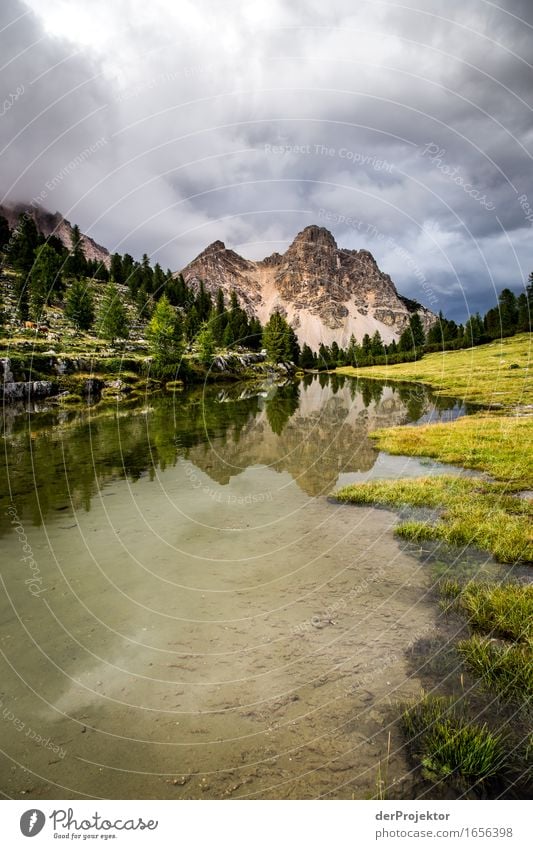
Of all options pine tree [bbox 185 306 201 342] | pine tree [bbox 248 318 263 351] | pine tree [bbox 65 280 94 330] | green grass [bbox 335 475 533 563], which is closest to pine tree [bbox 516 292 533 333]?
pine tree [bbox 248 318 263 351]

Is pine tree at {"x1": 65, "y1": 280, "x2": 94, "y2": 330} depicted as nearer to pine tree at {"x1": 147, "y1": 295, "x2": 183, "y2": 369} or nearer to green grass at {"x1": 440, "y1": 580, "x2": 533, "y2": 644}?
pine tree at {"x1": 147, "y1": 295, "x2": 183, "y2": 369}

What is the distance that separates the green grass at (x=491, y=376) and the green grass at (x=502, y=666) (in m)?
37.2

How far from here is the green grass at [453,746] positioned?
4188 mm

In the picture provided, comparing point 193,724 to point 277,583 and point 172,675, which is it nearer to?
point 172,675

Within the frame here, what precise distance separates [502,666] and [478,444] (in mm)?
17107


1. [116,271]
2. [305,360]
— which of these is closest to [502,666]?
[116,271]

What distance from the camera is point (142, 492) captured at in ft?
52.5

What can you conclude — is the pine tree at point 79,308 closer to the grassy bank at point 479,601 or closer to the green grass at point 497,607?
the grassy bank at point 479,601

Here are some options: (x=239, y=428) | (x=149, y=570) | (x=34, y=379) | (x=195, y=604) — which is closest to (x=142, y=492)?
(x=149, y=570)

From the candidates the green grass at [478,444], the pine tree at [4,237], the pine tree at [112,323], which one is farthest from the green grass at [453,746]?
the pine tree at [4,237]

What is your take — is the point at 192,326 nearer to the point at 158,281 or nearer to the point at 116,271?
the point at 158,281

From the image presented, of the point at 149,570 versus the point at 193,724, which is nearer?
the point at 193,724

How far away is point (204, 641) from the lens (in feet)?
Answer: 22.2

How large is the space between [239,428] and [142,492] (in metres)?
16.2
